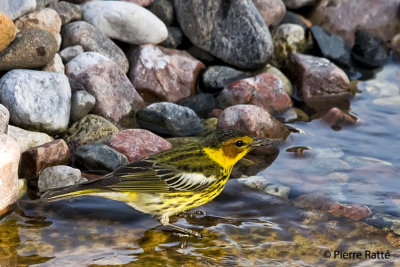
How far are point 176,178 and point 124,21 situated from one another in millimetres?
3170

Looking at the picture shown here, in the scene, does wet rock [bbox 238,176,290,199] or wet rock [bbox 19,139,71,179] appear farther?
wet rock [bbox 238,176,290,199]

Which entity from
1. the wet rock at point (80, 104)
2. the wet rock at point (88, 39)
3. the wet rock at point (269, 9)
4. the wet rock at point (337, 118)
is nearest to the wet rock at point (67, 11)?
the wet rock at point (88, 39)

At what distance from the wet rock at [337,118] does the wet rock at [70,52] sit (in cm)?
302

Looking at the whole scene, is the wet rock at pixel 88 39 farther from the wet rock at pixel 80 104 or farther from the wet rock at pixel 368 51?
the wet rock at pixel 368 51

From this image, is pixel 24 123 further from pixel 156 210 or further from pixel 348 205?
pixel 348 205

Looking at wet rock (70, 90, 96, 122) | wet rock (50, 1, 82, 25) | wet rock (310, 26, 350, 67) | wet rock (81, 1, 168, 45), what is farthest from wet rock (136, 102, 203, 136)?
wet rock (310, 26, 350, 67)

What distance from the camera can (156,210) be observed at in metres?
6.36

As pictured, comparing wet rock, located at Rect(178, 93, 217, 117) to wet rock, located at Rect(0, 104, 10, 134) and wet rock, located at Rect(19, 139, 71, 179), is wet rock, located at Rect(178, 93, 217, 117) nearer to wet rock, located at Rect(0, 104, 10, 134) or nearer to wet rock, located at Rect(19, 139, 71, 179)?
wet rock, located at Rect(19, 139, 71, 179)

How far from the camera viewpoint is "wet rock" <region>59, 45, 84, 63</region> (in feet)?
28.3

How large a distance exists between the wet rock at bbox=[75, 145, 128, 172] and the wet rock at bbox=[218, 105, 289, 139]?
146 centimetres

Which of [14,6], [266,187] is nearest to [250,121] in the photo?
[266,187]

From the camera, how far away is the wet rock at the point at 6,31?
25.0ft

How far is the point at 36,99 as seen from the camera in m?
7.65

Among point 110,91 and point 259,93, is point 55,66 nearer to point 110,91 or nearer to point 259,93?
point 110,91
